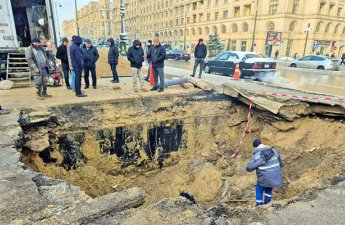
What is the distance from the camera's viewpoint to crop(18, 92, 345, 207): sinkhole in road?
5.91 meters

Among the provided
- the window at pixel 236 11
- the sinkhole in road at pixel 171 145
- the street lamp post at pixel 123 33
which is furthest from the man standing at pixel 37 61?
the window at pixel 236 11

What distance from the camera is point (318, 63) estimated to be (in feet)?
66.1

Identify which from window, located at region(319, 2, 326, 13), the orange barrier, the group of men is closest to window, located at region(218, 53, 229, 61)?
the orange barrier

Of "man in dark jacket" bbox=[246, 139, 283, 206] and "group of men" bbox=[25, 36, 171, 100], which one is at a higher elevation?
"group of men" bbox=[25, 36, 171, 100]

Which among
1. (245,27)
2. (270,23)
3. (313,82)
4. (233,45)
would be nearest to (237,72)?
(313,82)

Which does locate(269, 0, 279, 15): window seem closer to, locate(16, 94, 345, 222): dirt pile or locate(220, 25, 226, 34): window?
locate(220, 25, 226, 34): window

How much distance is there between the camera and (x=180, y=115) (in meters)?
7.61

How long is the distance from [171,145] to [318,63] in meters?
18.0

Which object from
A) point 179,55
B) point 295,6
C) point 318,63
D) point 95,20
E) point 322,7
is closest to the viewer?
point 318,63

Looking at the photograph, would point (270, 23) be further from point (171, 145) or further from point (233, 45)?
point (171, 145)

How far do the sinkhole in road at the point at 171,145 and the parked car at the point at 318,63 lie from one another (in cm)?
1553

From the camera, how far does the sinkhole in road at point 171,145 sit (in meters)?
5.91

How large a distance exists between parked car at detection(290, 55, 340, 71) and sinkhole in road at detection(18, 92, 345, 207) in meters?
15.5

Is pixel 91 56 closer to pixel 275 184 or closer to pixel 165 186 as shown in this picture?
pixel 165 186
